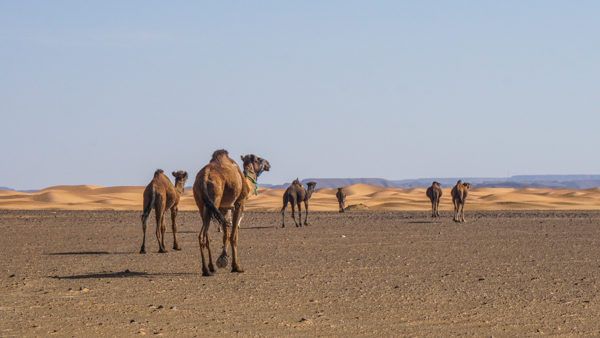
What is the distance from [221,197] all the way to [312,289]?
115 inches

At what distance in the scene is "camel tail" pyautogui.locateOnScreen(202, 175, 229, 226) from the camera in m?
15.1

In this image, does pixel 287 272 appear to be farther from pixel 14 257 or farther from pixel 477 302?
pixel 14 257

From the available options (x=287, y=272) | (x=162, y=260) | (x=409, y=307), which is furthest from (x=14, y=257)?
(x=409, y=307)

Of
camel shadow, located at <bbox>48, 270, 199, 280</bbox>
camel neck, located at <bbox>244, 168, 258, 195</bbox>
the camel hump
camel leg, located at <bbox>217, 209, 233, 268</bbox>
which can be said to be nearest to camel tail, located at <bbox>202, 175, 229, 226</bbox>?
camel leg, located at <bbox>217, 209, 233, 268</bbox>

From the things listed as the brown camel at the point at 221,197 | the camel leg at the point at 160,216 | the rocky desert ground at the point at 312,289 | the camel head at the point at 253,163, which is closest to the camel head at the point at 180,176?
the rocky desert ground at the point at 312,289

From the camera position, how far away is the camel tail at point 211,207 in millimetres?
15109

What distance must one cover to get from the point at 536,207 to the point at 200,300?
4454 cm

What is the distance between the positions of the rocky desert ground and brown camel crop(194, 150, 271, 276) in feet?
1.19

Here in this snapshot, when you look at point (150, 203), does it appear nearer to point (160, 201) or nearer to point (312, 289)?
point (160, 201)

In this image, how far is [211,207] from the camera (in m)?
15.2

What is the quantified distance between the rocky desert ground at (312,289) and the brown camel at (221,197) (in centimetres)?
36

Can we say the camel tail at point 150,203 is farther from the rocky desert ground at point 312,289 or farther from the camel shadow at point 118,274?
the camel shadow at point 118,274

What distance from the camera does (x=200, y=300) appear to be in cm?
1247

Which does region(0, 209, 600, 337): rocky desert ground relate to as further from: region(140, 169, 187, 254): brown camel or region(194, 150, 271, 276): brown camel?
region(140, 169, 187, 254): brown camel
